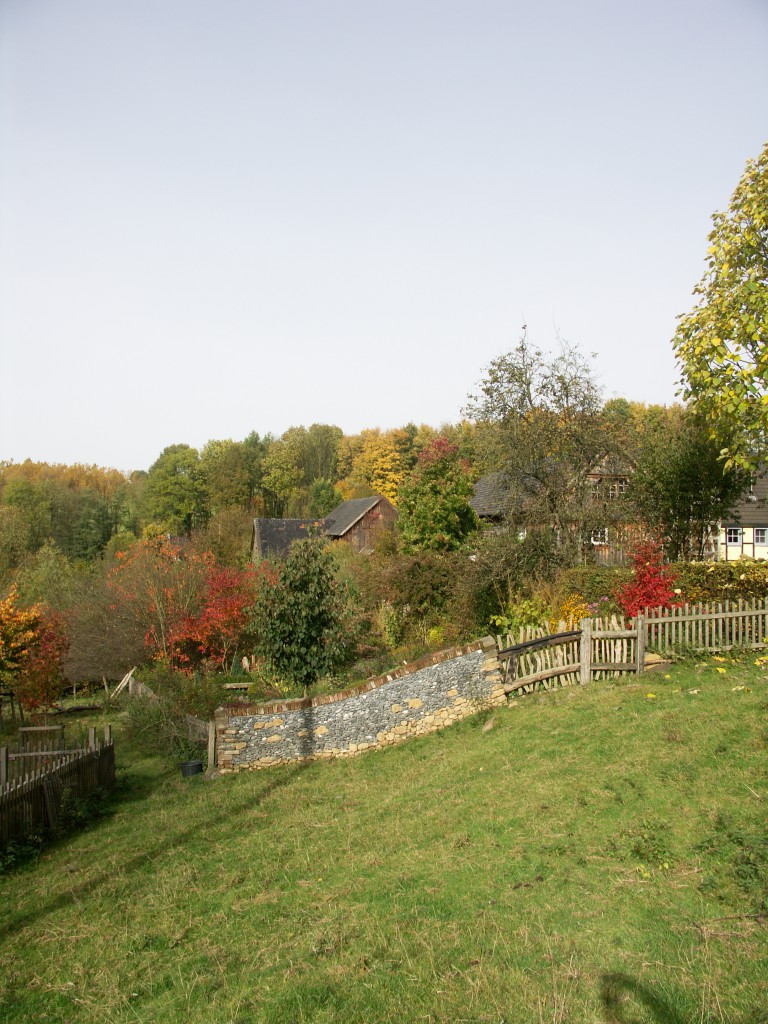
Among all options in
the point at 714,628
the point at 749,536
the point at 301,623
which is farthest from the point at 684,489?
→ the point at 749,536

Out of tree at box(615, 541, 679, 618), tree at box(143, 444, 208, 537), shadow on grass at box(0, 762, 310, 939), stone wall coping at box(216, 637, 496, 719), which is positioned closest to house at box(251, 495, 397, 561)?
tree at box(143, 444, 208, 537)

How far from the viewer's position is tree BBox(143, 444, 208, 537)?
63.6 metres

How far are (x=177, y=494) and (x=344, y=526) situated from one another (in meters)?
23.0

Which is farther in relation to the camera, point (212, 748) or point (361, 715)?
point (212, 748)

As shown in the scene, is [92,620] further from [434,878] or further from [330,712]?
[434,878]

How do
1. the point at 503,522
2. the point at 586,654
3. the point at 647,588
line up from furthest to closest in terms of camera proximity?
the point at 503,522 < the point at 647,588 < the point at 586,654

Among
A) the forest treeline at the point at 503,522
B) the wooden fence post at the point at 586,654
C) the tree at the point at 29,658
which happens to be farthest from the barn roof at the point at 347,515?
the wooden fence post at the point at 586,654

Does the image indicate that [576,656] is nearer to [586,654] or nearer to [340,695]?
[586,654]

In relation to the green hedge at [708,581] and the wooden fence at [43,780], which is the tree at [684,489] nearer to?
the green hedge at [708,581]

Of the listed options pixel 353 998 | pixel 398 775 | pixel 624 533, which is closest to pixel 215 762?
pixel 398 775

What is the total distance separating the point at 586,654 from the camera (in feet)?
43.6

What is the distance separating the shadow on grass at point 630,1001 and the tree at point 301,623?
42.3ft

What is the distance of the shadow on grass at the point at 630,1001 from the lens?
13.7 ft

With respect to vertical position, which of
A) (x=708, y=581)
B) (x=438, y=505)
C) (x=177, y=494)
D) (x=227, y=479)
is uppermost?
(x=227, y=479)
